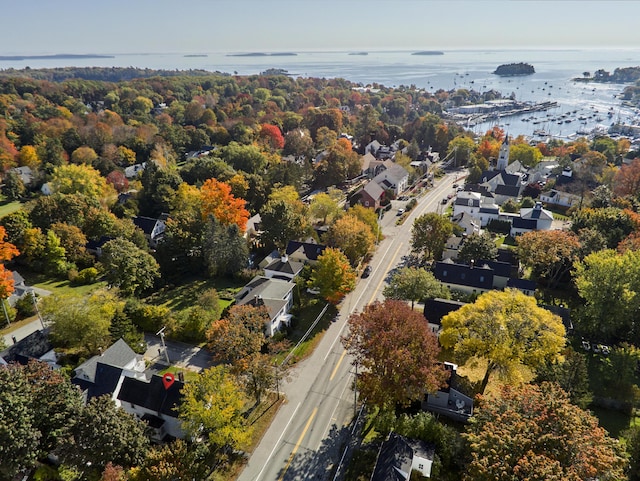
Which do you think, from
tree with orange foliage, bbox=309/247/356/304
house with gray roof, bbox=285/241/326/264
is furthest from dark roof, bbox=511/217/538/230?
tree with orange foliage, bbox=309/247/356/304

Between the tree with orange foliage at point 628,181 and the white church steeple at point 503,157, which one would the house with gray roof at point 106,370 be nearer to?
the tree with orange foliage at point 628,181

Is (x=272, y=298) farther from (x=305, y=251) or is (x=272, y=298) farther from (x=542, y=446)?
(x=542, y=446)

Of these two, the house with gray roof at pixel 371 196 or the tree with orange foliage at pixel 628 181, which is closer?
the tree with orange foliage at pixel 628 181

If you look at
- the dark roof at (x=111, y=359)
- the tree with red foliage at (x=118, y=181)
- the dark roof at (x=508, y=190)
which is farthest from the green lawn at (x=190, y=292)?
the dark roof at (x=508, y=190)

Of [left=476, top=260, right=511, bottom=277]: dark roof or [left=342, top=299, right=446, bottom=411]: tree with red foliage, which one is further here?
[left=476, top=260, right=511, bottom=277]: dark roof

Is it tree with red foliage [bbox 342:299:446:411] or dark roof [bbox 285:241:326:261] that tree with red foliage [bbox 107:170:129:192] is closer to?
dark roof [bbox 285:241:326:261]

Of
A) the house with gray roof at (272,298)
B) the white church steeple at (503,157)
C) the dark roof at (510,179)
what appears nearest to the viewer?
the house with gray roof at (272,298)
